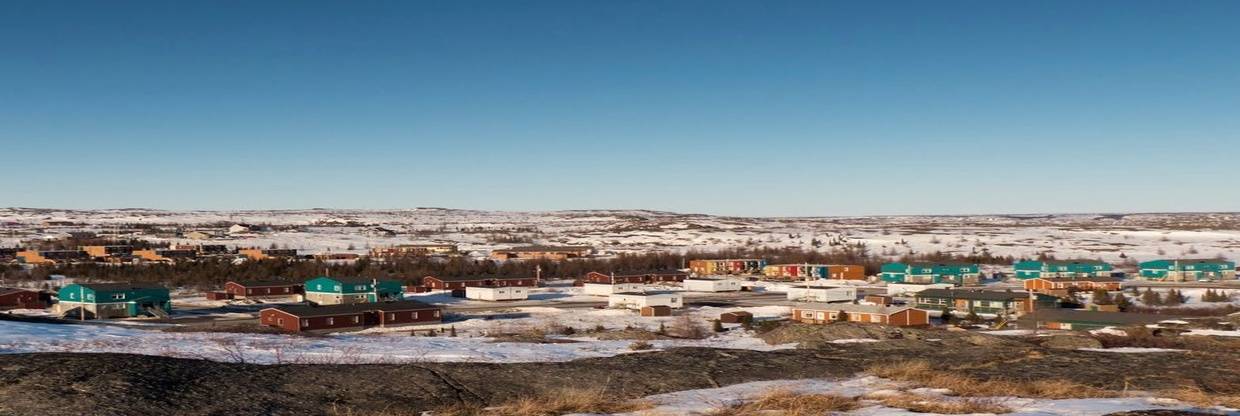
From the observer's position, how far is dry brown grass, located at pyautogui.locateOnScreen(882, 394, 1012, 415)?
9.26 metres

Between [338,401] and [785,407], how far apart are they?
4931 mm

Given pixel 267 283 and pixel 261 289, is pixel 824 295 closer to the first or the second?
pixel 261 289

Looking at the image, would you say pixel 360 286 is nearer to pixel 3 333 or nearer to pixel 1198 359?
pixel 3 333

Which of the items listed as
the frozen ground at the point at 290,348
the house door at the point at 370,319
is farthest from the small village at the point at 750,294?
the frozen ground at the point at 290,348

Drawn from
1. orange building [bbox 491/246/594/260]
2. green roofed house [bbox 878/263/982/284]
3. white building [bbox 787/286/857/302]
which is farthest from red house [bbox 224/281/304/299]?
green roofed house [bbox 878/263/982/284]

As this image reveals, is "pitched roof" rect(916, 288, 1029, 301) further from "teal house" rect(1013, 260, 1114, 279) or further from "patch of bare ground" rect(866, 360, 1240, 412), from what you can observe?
"patch of bare ground" rect(866, 360, 1240, 412)

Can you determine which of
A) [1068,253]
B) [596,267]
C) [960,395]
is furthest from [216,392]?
[1068,253]

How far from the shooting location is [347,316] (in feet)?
145

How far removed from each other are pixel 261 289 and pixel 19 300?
13.3m

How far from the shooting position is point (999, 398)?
10.1 metres

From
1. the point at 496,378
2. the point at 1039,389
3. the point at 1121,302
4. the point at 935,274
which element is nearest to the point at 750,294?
the point at 935,274

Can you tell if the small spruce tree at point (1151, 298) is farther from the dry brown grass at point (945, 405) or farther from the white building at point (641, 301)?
the dry brown grass at point (945, 405)

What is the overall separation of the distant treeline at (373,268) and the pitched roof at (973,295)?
2818 cm

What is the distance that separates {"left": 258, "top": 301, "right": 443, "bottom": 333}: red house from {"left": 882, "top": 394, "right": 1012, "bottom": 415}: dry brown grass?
35.2 m
